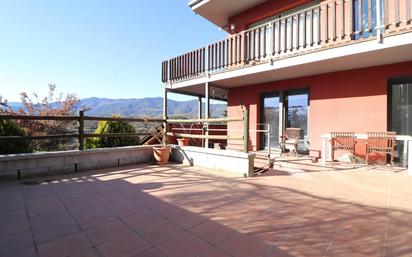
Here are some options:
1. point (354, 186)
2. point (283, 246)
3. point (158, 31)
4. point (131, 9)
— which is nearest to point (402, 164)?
point (354, 186)

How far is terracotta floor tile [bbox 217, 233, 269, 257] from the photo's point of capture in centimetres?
200

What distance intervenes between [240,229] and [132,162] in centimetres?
467

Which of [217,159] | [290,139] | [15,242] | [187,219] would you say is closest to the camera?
[15,242]

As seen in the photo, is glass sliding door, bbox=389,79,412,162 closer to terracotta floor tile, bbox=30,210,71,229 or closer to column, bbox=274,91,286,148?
column, bbox=274,91,286,148

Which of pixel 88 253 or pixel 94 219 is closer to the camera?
pixel 88 253

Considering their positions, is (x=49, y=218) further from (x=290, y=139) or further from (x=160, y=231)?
(x=290, y=139)

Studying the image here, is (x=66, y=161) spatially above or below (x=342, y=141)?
below

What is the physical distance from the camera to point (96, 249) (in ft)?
6.89

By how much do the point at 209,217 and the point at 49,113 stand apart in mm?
9910

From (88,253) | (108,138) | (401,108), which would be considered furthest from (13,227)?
(401,108)

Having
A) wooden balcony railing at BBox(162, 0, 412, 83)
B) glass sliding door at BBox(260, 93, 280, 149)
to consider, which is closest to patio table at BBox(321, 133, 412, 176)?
glass sliding door at BBox(260, 93, 280, 149)

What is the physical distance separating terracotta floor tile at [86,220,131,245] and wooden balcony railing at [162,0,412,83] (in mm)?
5595

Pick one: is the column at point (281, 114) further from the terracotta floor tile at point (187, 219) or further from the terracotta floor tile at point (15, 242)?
the terracotta floor tile at point (15, 242)

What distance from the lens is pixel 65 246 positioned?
2152mm
